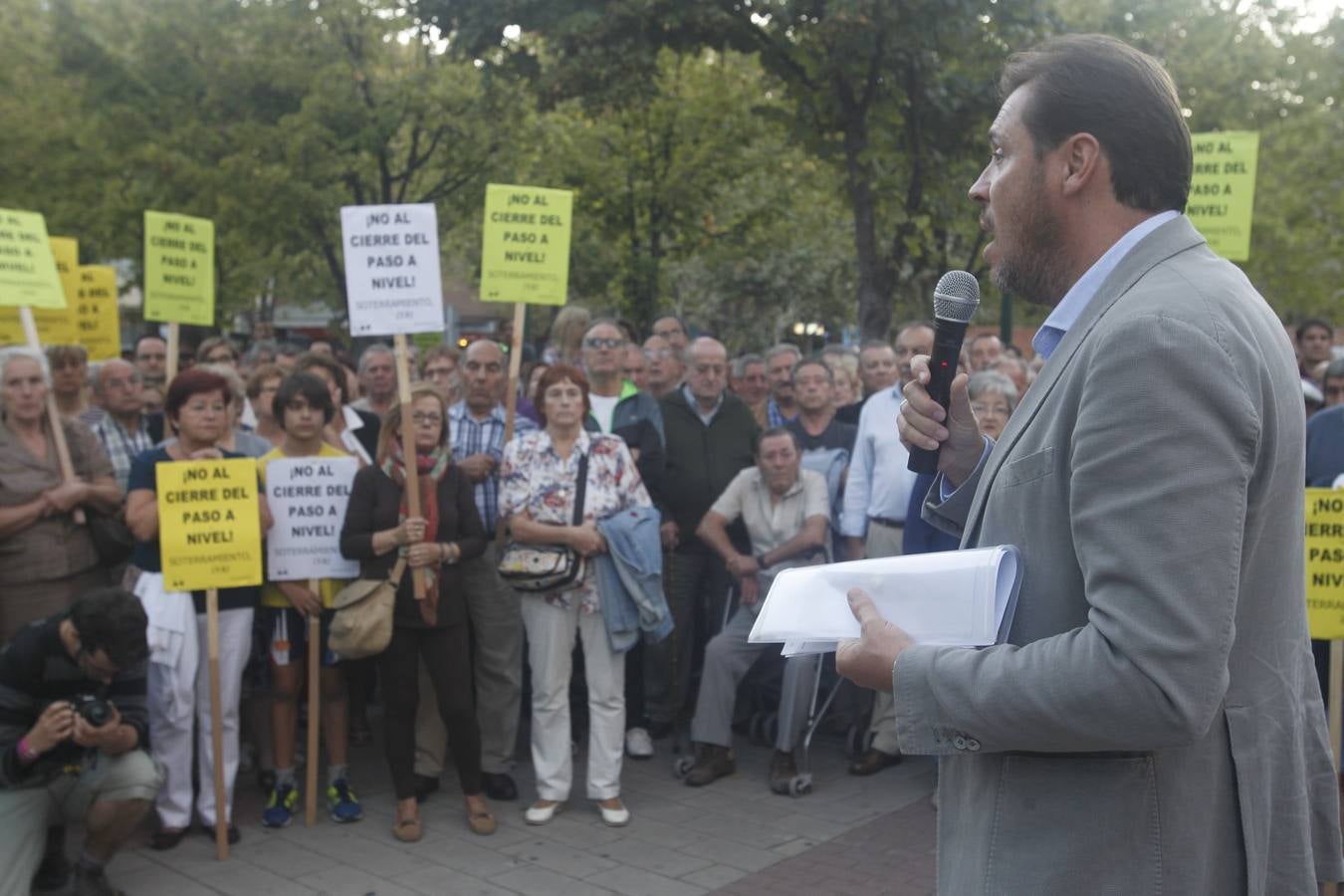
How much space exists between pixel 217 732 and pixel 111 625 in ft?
4.10

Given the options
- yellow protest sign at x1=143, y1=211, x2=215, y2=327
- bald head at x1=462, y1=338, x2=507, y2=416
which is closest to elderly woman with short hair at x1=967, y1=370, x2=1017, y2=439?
bald head at x1=462, y1=338, x2=507, y2=416

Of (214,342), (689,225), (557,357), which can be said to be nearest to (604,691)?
(557,357)

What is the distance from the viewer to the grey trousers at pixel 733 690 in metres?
7.14

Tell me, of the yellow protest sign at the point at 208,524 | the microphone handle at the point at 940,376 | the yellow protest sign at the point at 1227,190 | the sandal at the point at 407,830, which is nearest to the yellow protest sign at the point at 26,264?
the yellow protest sign at the point at 208,524

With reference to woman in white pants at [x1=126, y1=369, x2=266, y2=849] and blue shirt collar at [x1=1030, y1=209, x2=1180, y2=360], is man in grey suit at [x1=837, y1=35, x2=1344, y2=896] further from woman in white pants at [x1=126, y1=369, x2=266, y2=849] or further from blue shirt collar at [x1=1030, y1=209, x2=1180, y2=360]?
woman in white pants at [x1=126, y1=369, x2=266, y2=849]

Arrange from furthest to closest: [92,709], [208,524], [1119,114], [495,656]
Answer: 1. [495,656]
2. [208,524]
3. [92,709]
4. [1119,114]

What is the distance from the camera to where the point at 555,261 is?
826 cm

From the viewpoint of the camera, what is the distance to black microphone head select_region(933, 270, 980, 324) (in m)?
2.61

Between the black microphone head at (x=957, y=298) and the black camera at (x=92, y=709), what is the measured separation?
13.0 ft

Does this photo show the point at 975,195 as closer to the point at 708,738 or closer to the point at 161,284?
the point at 708,738

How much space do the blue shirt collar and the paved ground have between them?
4.21 m

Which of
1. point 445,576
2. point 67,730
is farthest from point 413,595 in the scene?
point 67,730

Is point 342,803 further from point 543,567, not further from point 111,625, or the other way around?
point 111,625

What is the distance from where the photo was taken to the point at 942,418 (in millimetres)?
2406
